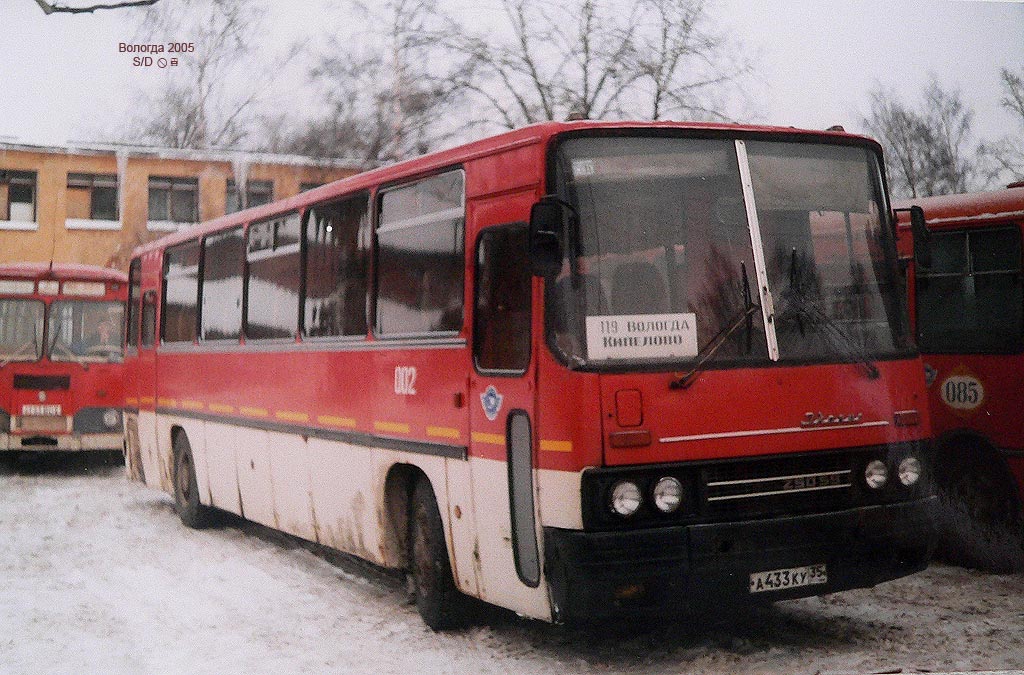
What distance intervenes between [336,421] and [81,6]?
331 cm

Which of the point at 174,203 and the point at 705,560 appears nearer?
the point at 705,560

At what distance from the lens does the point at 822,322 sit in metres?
6.30

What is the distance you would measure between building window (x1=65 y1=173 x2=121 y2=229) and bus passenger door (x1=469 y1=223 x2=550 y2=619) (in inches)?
148

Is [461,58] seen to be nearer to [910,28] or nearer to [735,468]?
[910,28]

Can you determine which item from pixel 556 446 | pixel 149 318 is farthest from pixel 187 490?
pixel 556 446

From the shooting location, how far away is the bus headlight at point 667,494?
584 centimetres

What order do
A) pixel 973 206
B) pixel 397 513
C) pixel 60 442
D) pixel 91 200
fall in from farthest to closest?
pixel 60 442 < pixel 91 200 < pixel 973 206 < pixel 397 513

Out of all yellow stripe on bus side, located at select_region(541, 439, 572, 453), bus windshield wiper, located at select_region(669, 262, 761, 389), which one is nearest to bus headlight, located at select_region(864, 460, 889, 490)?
bus windshield wiper, located at select_region(669, 262, 761, 389)

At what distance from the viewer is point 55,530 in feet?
35.4

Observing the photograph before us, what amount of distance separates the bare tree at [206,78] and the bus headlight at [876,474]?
5108 mm

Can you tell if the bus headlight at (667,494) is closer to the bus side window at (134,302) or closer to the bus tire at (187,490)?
the bus tire at (187,490)

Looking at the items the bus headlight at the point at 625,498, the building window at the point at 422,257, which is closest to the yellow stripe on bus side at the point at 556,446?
the bus headlight at the point at 625,498

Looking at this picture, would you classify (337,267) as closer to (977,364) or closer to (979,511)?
(977,364)

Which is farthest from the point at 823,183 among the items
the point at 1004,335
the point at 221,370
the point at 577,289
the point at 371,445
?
the point at 221,370
